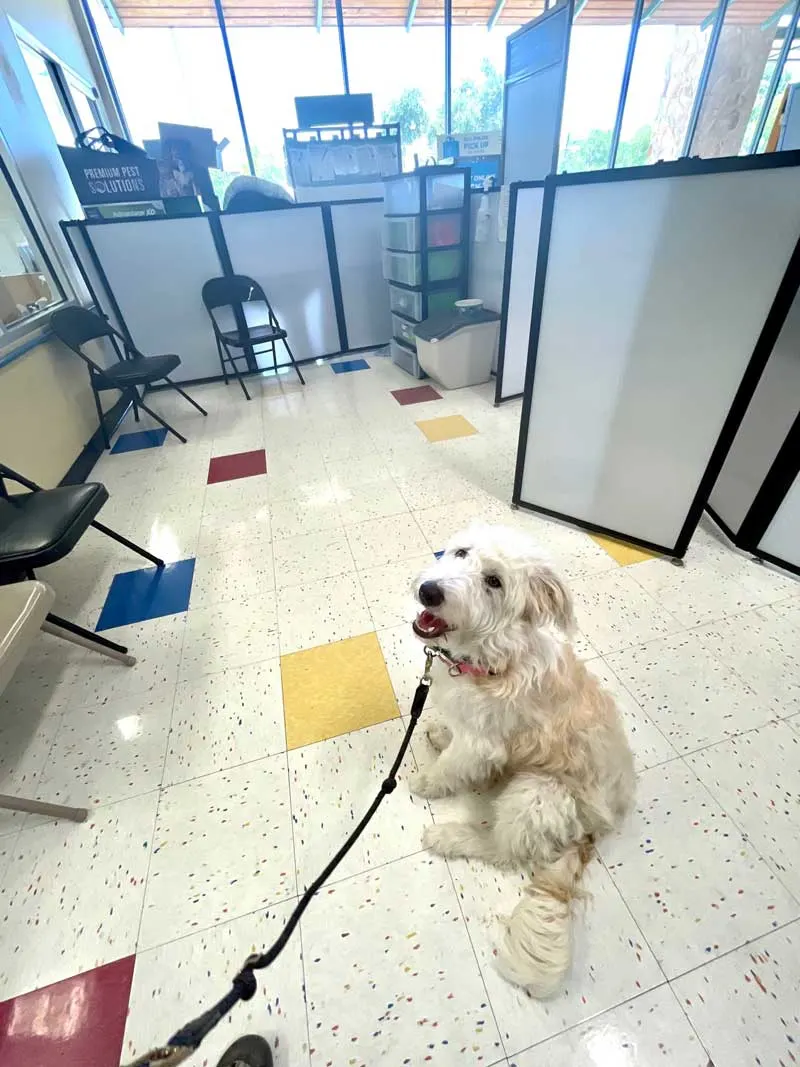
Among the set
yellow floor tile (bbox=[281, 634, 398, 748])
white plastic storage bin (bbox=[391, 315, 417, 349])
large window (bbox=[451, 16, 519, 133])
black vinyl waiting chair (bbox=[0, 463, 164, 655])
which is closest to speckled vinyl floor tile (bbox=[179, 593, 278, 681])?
yellow floor tile (bbox=[281, 634, 398, 748])

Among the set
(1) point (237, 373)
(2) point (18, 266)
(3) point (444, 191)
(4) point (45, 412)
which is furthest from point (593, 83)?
(4) point (45, 412)

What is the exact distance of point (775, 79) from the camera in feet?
14.3

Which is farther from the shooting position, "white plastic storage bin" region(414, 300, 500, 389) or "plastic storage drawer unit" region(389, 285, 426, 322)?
"plastic storage drawer unit" region(389, 285, 426, 322)

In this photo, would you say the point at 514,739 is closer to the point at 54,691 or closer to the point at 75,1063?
the point at 75,1063

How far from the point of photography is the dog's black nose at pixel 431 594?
955mm

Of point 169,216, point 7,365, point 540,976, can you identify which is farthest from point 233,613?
point 169,216

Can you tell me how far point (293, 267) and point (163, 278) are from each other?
1.18 m

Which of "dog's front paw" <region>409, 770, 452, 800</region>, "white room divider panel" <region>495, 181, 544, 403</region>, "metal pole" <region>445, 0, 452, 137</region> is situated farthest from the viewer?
"metal pole" <region>445, 0, 452, 137</region>

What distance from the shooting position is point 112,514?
2578 mm

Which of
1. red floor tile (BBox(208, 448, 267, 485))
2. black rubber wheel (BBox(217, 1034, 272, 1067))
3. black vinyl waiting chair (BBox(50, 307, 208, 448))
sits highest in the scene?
black vinyl waiting chair (BBox(50, 307, 208, 448))

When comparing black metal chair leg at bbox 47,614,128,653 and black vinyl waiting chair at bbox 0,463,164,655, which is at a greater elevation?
black vinyl waiting chair at bbox 0,463,164,655

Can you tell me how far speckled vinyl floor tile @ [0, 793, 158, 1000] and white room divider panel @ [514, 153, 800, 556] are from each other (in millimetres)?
2115

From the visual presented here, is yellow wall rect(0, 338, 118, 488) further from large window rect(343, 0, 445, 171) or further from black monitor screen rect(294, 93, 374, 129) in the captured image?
large window rect(343, 0, 445, 171)

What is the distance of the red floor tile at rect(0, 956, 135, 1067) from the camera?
0.89 meters
